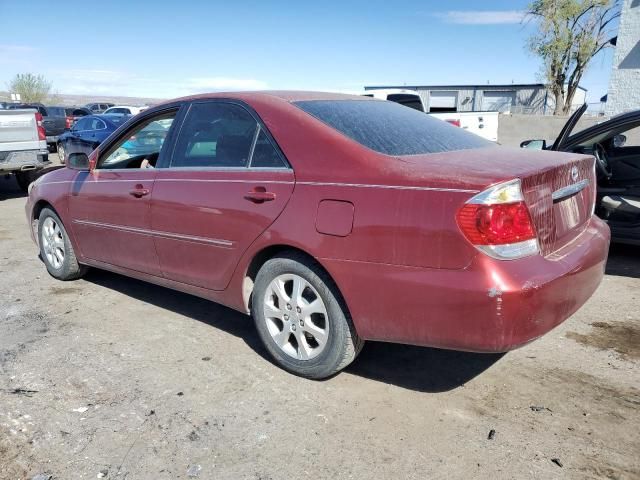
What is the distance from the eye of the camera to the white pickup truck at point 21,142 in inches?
384

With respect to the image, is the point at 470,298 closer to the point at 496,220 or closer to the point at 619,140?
the point at 496,220

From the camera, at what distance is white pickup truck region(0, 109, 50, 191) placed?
384 inches

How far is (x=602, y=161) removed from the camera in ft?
19.3

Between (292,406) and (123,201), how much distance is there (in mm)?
2182

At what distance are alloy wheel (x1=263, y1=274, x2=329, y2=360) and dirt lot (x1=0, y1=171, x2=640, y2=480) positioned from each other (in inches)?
8.7

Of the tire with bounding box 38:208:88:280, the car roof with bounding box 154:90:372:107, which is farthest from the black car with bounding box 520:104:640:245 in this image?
the tire with bounding box 38:208:88:280

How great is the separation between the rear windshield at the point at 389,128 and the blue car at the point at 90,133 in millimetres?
11975

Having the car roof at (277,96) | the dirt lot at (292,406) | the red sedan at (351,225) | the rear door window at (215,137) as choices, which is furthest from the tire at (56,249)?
the car roof at (277,96)

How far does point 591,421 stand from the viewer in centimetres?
278

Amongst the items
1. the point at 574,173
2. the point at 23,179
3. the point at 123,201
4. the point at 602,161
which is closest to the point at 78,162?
the point at 123,201

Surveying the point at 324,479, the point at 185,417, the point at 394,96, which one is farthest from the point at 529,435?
the point at 394,96

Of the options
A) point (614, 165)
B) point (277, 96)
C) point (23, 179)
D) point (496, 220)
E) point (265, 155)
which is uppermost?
point (277, 96)

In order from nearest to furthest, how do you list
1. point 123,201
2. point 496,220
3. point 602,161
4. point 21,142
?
point 496,220 < point 123,201 < point 602,161 < point 21,142

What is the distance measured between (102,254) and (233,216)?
1811 millimetres
